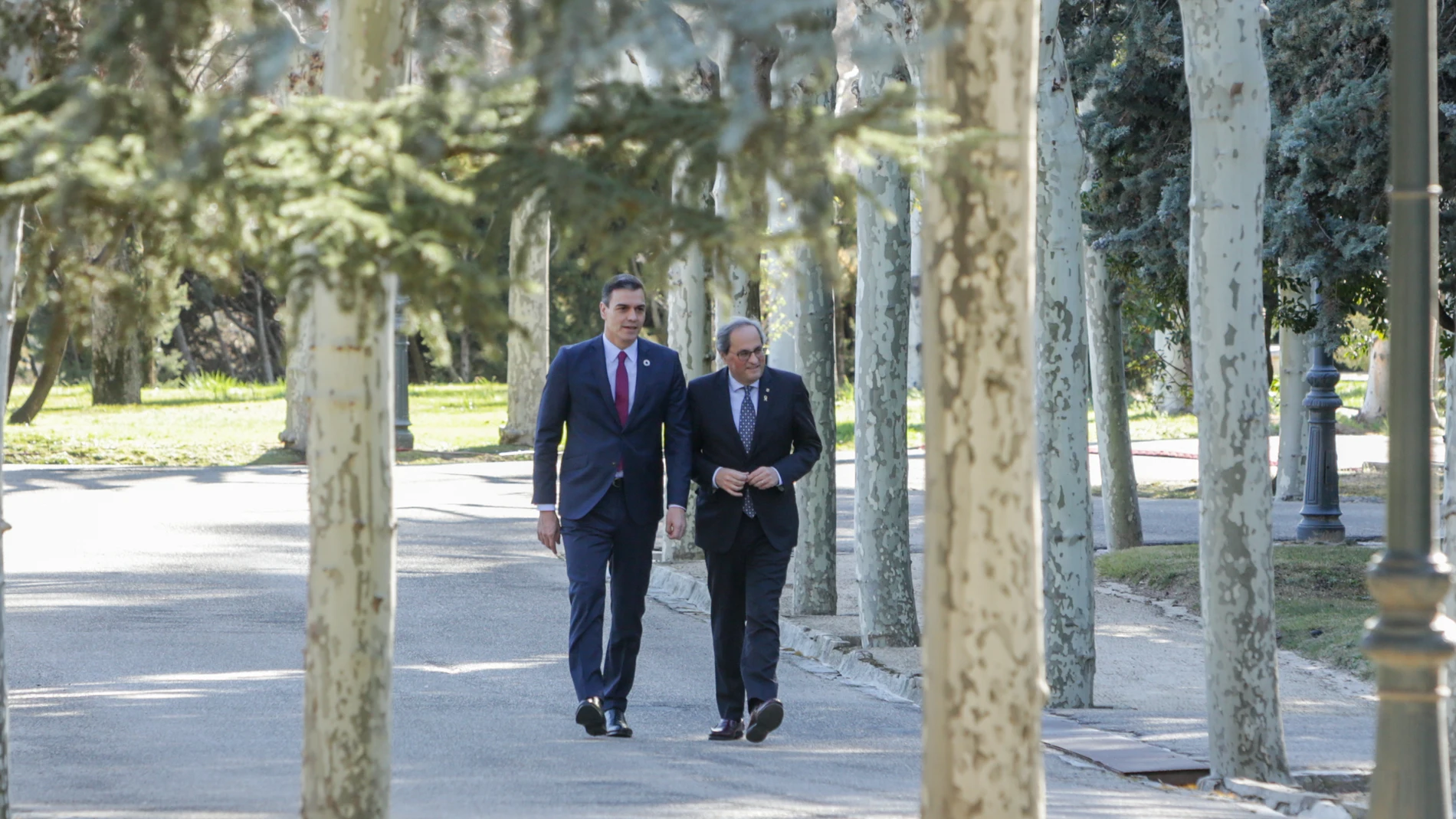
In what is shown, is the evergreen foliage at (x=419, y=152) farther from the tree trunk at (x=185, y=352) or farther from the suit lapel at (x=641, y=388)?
the tree trunk at (x=185, y=352)

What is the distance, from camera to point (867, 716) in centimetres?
896

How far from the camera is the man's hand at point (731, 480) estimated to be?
812 centimetres

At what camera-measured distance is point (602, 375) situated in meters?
8.27

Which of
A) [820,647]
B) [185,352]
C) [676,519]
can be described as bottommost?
[820,647]

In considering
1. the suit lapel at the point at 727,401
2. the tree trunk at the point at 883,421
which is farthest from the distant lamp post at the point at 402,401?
the suit lapel at the point at 727,401

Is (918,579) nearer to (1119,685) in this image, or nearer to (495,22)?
(1119,685)

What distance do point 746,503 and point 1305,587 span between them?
7.51 metres

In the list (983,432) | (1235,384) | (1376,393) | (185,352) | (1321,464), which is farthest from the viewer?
(185,352)

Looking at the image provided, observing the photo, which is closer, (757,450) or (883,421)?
(757,450)

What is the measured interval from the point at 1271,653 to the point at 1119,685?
8.82 ft

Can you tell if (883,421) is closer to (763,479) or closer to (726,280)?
(763,479)

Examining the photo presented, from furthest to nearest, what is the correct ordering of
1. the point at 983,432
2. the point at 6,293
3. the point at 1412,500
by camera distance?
the point at 6,293 < the point at 1412,500 < the point at 983,432

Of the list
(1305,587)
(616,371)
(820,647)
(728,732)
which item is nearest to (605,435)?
(616,371)

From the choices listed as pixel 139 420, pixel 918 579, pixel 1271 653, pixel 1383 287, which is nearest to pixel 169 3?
pixel 1271 653
